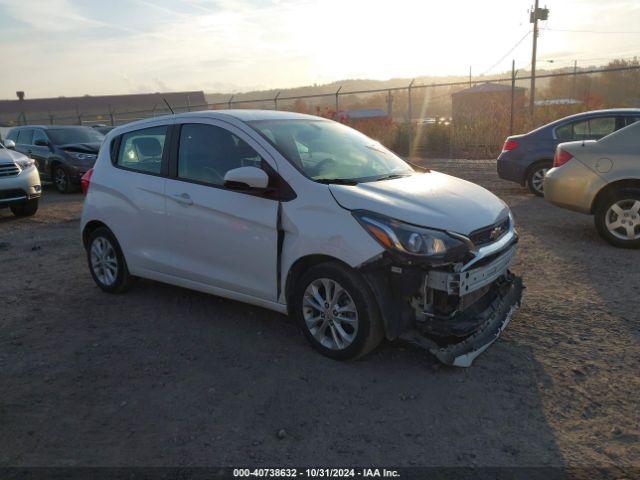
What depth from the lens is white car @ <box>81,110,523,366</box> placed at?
136 inches

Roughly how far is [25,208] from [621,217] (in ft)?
32.3

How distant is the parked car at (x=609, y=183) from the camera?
6.27 metres

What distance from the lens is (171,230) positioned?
15.0ft

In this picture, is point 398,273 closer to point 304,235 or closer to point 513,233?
point 304,235

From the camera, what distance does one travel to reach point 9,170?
9.53 metres

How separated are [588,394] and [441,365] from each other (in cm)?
90

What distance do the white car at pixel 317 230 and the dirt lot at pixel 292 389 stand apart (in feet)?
1.04

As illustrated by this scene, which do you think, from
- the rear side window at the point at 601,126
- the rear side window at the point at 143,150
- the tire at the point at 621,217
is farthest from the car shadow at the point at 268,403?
the rear side window at the point at 601,126

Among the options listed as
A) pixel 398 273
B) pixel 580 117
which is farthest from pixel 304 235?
pixel 580 117

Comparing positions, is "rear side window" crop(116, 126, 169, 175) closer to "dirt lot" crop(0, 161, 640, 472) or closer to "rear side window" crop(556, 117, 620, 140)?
"dirt lot" crop(0, 161, 640, 472)

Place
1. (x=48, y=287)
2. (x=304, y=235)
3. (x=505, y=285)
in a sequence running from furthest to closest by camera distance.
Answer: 1. (x=48, y=287)
2. (x=505, y=285)
3. (x=304, y=235)

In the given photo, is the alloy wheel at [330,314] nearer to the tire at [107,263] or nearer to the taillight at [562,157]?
the tire at [107,263]

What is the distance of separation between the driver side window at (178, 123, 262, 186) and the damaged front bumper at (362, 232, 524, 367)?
4.53 ft

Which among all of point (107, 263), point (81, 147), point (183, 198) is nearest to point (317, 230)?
point (183, 198)
